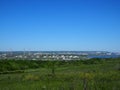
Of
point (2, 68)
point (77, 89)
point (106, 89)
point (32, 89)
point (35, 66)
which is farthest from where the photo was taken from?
point (35, 66)

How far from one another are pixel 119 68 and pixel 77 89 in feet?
73.3

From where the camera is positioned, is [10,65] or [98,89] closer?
[98,89]

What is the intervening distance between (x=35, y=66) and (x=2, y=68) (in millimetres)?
12453

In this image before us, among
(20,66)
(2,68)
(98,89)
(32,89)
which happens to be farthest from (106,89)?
(20,66)

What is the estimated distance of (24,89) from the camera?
70.0 feet

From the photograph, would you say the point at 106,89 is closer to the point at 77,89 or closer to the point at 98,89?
the point at 98,89

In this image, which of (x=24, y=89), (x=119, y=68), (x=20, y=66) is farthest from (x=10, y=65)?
(x=24, y=89)

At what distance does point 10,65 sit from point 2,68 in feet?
12.4

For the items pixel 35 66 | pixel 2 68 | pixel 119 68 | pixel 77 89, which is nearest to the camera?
pixel 77 89

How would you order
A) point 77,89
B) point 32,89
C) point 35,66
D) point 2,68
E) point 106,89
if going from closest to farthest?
point 106,89
point 77,89
point 32,89
point 2,68
point 35,66

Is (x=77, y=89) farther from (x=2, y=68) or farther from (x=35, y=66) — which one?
(x=35, y=66)

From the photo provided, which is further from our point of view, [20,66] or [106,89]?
[20,66]

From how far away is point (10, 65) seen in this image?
60.4 meters

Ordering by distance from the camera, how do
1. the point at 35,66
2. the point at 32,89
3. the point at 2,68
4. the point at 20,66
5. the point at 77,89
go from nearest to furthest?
1. the point at 77,89
2. the point at 32,89
3. the point at 2,68
4. the point at 20,66
5. the point at 35,66
